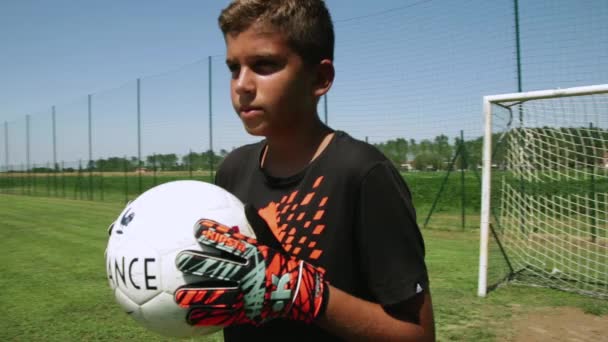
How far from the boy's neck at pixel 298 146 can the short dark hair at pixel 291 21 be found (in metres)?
0.21

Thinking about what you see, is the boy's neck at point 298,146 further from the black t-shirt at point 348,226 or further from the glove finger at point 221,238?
the glove finger at point 221,238

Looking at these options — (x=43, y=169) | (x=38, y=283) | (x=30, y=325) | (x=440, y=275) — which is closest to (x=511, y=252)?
(x=440, y=275)

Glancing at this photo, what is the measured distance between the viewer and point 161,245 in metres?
1.20

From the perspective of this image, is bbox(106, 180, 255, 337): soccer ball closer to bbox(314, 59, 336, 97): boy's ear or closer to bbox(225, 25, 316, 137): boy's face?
bbox(225, 25, 316, 137): boy's face

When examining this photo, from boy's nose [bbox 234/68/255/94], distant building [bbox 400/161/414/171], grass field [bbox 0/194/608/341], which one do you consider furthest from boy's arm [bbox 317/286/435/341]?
distant building [bbox 400/161/414/171]

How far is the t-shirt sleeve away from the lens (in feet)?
3.82

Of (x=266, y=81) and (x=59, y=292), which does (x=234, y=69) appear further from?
(x=59, y=292)

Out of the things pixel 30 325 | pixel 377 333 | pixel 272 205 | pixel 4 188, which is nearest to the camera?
pixel 377 333

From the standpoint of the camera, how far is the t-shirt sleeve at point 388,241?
117 cm

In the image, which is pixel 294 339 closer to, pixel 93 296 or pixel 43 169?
pixel 93 296

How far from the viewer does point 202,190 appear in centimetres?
137

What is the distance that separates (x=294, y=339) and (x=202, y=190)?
1.57 feet

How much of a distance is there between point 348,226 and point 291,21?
0.57 m

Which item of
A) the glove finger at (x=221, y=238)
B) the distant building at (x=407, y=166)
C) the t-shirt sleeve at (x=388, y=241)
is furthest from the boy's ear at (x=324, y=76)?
the distant building at (x=407, y=166)
